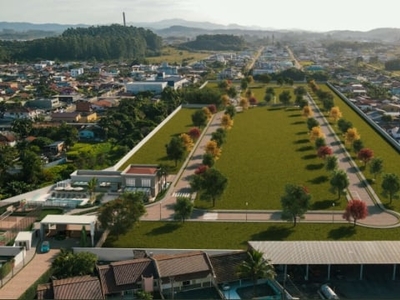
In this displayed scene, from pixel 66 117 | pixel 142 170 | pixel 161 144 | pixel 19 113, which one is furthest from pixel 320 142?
pixel 19 113


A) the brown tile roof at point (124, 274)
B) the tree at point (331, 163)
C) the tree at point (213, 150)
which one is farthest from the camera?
the tree at point (213, 150)

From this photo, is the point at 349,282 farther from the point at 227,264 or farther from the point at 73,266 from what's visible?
the point at 73,266

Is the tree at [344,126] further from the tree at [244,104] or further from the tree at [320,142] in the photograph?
the tree at [244,104]

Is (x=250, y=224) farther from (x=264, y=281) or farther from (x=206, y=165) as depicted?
(x=206, y=165)

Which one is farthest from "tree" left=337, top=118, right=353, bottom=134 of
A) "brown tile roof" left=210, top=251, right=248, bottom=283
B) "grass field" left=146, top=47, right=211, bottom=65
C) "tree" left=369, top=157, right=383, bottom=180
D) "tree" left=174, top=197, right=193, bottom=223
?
"grass field" left=146, top=47, right=211, bottom=65

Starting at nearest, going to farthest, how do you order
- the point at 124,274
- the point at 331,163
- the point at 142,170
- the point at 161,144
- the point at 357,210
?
the point at 124,274, the point at 357,210, the point at 142,170, the point at 331,163, the point at 161,144

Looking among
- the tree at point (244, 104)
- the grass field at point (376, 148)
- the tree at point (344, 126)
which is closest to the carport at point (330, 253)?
the grass field at point (376, 148)
